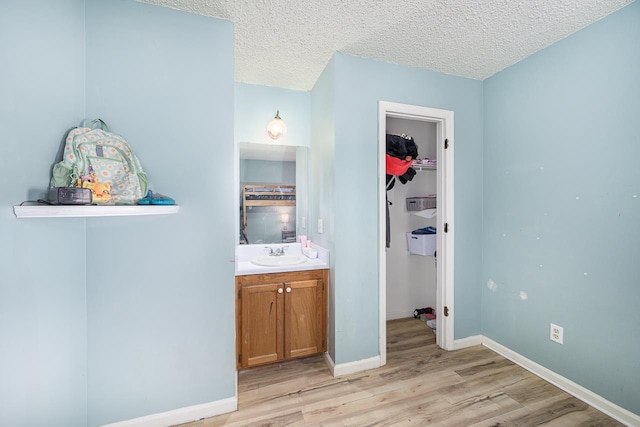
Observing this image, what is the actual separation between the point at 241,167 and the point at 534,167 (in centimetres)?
250

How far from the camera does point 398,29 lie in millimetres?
1789

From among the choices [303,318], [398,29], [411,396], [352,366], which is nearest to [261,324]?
[303,318]

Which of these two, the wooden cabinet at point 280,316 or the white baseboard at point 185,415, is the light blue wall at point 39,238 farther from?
the wooden cabinet at point 280,316

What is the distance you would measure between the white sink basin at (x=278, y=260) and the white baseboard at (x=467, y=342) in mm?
1616

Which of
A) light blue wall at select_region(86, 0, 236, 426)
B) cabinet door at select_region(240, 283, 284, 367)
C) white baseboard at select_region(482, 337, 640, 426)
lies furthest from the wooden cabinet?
white baseboard at select_region(482, 337, 640, 426)

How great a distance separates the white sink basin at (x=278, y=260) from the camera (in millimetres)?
2166

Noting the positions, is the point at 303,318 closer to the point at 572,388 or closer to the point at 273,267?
the point at 273,267

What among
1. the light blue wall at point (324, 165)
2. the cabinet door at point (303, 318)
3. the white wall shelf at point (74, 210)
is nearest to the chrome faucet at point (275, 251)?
the light blue wall at point (324, 165)

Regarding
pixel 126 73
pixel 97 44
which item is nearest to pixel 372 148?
pixel 126 73

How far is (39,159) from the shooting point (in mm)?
1200

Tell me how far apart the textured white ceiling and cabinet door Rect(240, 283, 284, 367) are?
1.82m

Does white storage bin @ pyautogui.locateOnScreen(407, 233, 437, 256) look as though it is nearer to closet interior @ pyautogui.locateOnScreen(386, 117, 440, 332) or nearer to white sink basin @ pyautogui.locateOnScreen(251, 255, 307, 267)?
closet interior @ pyautogui.locateOnScreen(386, 117, 440, 332)

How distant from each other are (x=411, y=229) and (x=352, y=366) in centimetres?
175

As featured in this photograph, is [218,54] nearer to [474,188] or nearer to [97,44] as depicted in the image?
[97,44]
